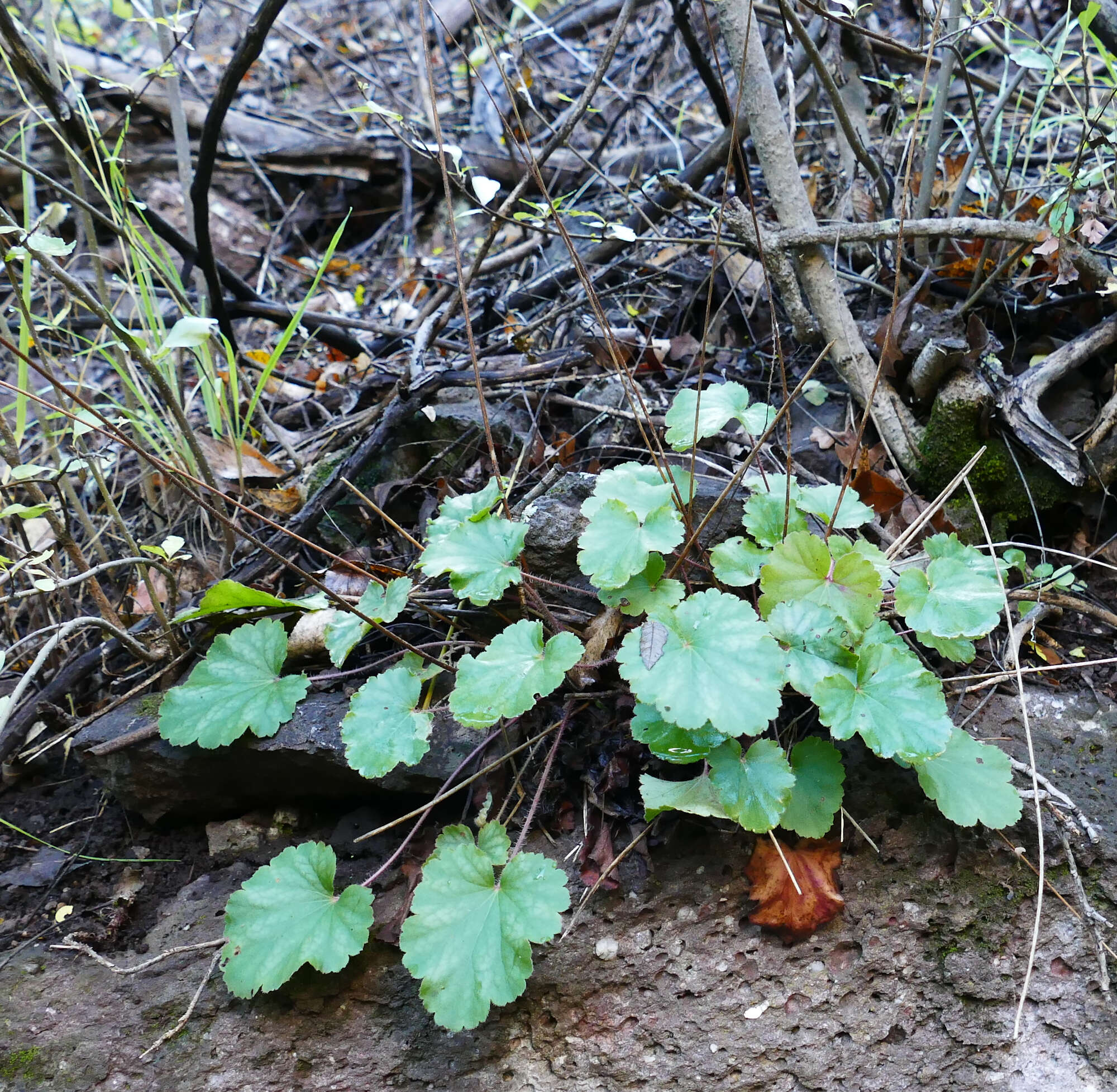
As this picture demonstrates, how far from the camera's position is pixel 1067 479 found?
1788 mm

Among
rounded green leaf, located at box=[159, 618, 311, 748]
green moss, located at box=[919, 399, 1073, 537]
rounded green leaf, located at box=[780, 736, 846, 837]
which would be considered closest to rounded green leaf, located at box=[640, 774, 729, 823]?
rounded green leaf, located at box=[780, 736, 846, 837]

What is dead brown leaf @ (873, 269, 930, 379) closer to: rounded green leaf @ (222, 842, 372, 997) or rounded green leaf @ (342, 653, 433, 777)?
rounded green leaf @ (342, 653, 433, 777)

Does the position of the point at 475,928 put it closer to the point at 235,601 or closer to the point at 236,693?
the point at 236,693

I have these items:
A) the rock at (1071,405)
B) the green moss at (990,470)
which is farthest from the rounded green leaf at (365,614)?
the rock at (1071,405)

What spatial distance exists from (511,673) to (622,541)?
0.33 m

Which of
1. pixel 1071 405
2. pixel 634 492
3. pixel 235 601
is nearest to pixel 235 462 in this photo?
pixel 235 601

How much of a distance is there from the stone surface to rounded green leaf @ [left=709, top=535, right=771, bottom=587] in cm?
44

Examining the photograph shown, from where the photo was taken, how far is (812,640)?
1.45 metres

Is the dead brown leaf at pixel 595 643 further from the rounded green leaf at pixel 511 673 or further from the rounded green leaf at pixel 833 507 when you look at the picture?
the rounded green leaf at pixel 833 507

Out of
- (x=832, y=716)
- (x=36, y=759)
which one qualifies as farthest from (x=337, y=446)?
(x=832, y=716)

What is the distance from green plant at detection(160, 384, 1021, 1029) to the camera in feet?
4.39

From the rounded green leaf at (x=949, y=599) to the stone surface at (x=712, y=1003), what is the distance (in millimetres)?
312

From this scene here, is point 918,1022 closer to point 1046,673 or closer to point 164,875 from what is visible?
point 1046,673

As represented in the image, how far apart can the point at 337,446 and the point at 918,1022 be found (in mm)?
1965
